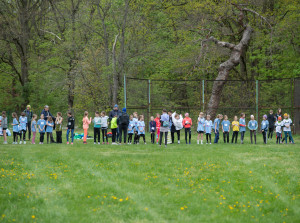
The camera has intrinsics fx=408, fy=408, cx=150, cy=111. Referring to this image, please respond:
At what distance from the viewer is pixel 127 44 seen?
3619 centimetres

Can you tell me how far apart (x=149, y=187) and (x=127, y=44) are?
27.7 m

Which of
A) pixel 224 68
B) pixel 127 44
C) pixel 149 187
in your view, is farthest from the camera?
pixel 127 44

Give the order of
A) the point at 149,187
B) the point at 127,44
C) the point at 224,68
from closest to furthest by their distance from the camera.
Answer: the point at 149,187, the point at 224,68, the point at 127,44

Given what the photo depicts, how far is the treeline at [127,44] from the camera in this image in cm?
3197

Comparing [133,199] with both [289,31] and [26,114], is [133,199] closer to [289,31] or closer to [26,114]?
[26,114]

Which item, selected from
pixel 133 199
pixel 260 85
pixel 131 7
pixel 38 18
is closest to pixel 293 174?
pixel 133 199

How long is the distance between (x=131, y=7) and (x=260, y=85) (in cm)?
1338

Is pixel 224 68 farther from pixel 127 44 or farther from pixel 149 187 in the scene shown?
pixel 149 187

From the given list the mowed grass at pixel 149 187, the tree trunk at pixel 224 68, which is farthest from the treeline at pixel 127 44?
the mowed grass at pixel 149 187

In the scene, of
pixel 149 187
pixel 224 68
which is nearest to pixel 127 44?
pixel 224 68

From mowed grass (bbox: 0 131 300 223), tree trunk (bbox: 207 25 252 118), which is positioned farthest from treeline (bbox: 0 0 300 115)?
mowed grass (bbox: 0 131 300 223)

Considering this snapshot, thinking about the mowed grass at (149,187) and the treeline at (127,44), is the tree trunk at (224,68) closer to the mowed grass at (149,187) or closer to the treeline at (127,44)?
the treeline at (127,44)

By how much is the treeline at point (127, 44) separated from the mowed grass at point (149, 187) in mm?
16819

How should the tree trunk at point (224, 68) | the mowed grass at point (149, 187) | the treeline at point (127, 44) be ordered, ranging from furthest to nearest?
the treeline at point (127, 44), the tree trunk at point (224, 68), the mowed grass at point (149, 187)
